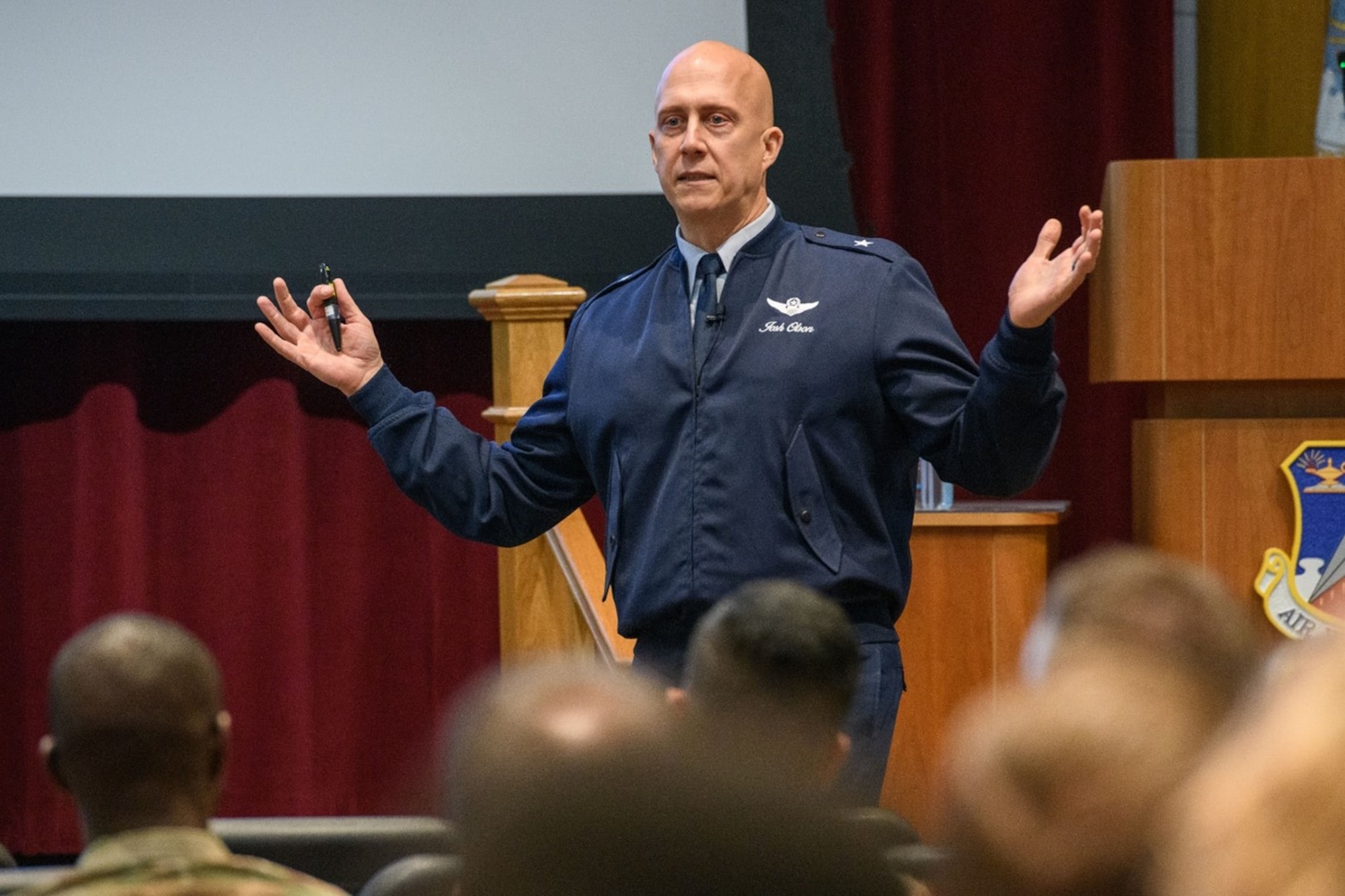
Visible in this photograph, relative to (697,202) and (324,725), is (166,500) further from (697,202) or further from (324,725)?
(697,202)

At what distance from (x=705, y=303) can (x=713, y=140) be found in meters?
0.22

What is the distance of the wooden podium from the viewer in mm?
3154

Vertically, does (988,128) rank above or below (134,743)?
above

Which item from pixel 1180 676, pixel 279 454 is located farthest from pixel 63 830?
pixel 1180 676

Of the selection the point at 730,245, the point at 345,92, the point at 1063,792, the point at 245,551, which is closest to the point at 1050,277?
the point at 730,245

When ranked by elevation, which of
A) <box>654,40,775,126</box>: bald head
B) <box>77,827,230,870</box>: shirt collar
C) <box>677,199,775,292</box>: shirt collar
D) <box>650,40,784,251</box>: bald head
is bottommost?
<box>77,827,230,870</box>: shirt collar

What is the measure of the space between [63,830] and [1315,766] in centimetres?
400

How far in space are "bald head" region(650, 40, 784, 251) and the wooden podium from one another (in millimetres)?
978

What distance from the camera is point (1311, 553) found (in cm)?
310

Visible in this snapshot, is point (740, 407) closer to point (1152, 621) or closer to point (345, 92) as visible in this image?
point (1152, 621)

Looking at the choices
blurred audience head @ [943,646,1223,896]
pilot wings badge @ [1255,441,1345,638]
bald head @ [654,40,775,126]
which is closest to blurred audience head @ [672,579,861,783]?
blurred audience head @ [943,646,1223,896]

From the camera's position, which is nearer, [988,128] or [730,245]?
[730,245]

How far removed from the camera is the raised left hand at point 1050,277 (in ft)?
7.02

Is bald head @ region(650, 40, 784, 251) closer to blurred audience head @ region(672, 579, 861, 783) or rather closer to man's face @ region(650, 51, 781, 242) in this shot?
man's face @ region(650, 51, 781, 242)
